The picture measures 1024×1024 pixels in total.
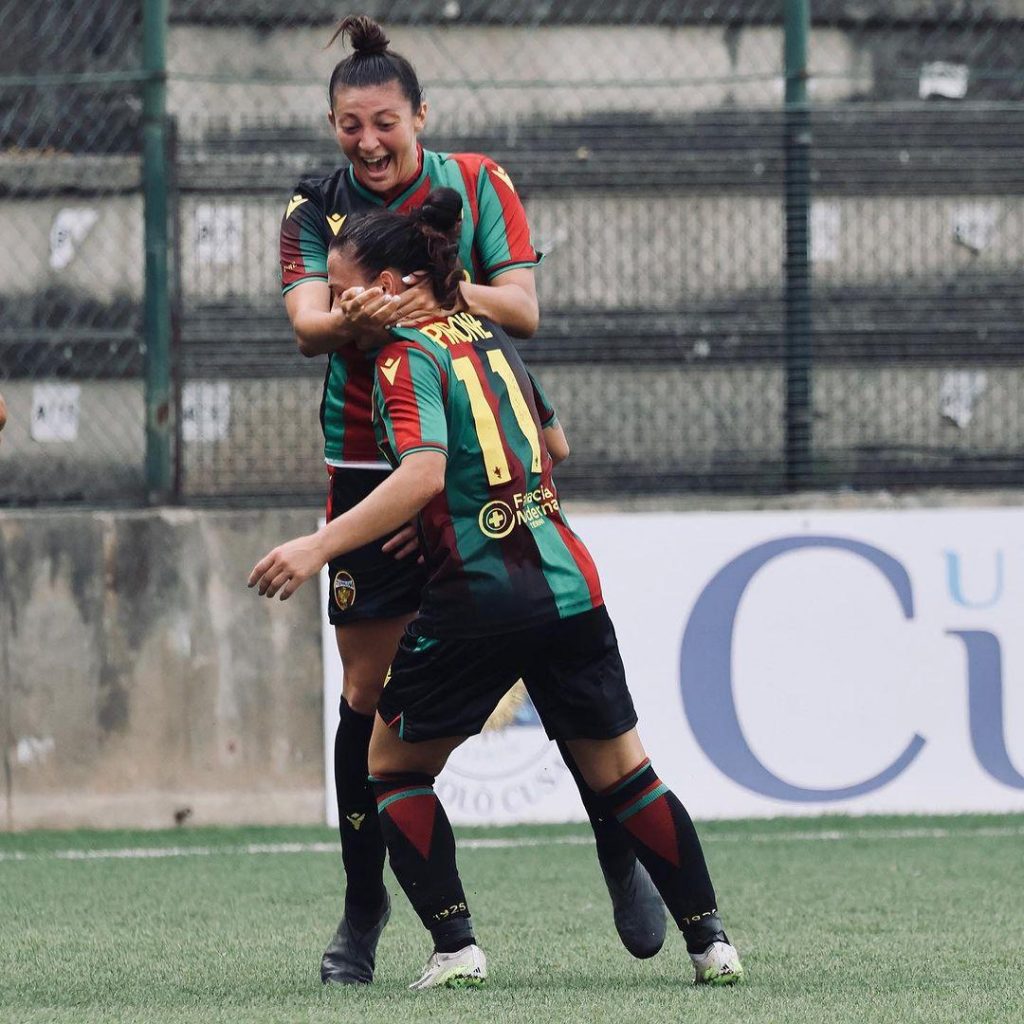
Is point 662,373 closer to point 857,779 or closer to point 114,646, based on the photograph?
point 857,779

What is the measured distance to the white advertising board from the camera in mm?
7129

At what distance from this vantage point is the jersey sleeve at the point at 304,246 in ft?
13.7

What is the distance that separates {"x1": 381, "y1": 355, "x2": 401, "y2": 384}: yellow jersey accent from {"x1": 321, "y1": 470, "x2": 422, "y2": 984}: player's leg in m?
0.50

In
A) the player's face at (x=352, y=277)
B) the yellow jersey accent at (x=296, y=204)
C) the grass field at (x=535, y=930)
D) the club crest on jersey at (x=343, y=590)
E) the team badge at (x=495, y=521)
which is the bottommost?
the grass field at (x=535, y=930)

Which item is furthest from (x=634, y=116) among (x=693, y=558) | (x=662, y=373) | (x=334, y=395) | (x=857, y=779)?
(x=334, y=395)

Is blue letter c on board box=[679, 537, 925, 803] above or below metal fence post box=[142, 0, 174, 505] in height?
below

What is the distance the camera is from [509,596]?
144 inches

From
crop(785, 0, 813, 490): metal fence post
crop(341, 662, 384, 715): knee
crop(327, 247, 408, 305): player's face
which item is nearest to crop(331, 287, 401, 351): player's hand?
crop(327, 247, 408, 305): player's face

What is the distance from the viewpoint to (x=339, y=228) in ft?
13.5

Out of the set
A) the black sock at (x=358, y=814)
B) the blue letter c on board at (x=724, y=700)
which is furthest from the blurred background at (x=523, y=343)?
the black sock at (x=358, y=814)

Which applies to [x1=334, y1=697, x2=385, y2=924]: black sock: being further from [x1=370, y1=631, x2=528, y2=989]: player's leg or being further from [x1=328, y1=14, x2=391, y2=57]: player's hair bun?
[x1=328, y1=14, x2=391, y2=57]: player's hair bun

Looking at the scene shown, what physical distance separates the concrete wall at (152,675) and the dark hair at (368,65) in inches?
136

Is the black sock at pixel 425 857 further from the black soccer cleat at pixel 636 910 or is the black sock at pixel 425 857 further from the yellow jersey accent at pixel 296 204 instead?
the yellow jersey accent at pixel 296 204

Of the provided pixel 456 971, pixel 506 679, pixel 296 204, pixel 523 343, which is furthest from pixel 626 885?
pixel 523 343
